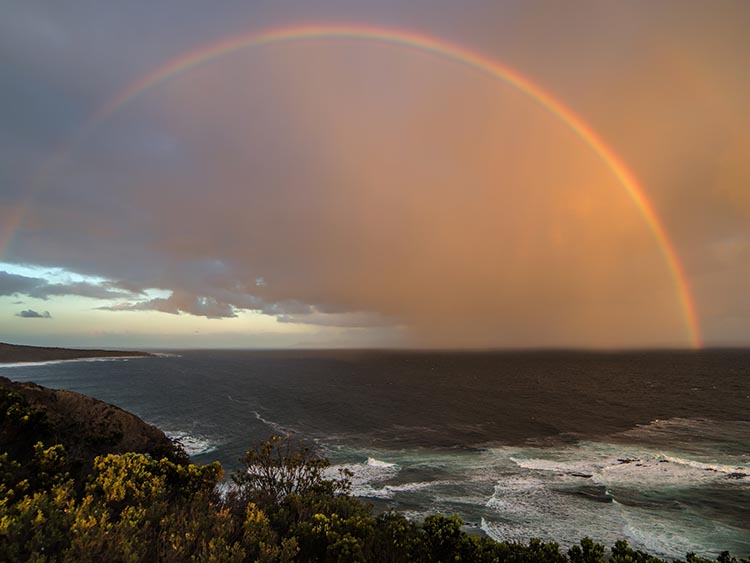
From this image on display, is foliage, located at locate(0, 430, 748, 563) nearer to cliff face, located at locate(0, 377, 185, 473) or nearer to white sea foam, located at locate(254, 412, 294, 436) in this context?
cliff face, located at locate(0, 377, 185, 473)

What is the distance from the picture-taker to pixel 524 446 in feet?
168

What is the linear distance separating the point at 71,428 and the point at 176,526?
20.0 metres

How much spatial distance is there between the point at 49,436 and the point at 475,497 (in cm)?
3216

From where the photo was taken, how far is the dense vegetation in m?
8.34

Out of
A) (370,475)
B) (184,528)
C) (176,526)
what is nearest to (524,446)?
(370,475)

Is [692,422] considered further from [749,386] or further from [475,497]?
[749,386]

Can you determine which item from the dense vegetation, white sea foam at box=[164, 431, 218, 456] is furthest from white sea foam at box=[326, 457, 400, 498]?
the dense vegetation

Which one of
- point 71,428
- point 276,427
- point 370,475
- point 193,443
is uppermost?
point 71,428

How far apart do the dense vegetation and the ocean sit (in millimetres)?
18416

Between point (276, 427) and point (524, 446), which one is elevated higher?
point (524, 446)

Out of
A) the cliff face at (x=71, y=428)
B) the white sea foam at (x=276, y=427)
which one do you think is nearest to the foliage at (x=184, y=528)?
the cliff face at (x=71, y=428)

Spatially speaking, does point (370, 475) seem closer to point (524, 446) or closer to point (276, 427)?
point (524, 446)

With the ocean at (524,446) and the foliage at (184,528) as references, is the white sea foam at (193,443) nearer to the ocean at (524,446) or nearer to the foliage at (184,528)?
the ocean at (524,446)

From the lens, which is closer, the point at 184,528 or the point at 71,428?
the point at 184,528
